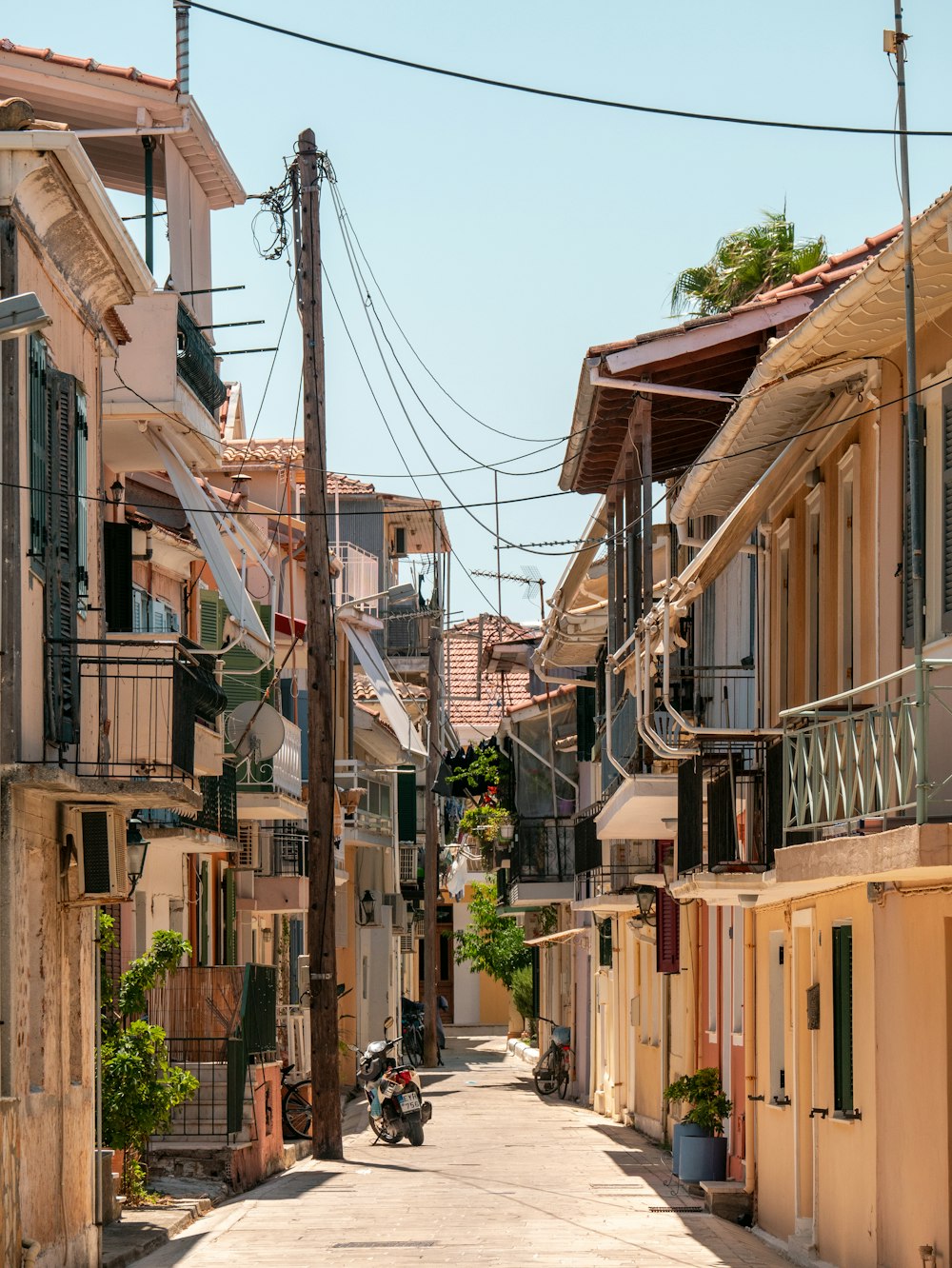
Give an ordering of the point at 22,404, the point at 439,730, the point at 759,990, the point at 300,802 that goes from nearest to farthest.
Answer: the point at 22,404, the point at 759,990, the point at 300,802, the point at 439,730

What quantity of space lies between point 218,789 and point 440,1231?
8929 mm

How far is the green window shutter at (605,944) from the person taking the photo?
34.2 m

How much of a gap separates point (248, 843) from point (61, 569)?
1693 centimetres

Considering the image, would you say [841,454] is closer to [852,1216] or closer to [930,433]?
[930,433]

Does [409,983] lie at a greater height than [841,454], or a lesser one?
lesser

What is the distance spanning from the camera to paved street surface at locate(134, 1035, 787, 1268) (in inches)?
618

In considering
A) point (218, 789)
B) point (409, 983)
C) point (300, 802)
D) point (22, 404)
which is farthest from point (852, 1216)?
point (409, 983)

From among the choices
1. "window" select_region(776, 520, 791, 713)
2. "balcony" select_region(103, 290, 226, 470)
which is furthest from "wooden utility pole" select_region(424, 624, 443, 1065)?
"window" select_region(776, 520, 791, 713)

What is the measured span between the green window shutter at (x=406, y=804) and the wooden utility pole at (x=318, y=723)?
21565mm

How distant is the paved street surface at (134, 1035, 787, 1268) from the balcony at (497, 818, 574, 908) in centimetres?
800

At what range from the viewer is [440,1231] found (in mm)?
17172

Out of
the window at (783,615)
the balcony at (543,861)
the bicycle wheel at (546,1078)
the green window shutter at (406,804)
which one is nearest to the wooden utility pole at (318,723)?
the window at (783,615)

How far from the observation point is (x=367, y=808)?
145 ft

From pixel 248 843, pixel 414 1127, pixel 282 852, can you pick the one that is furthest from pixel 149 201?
pixel 282 852
